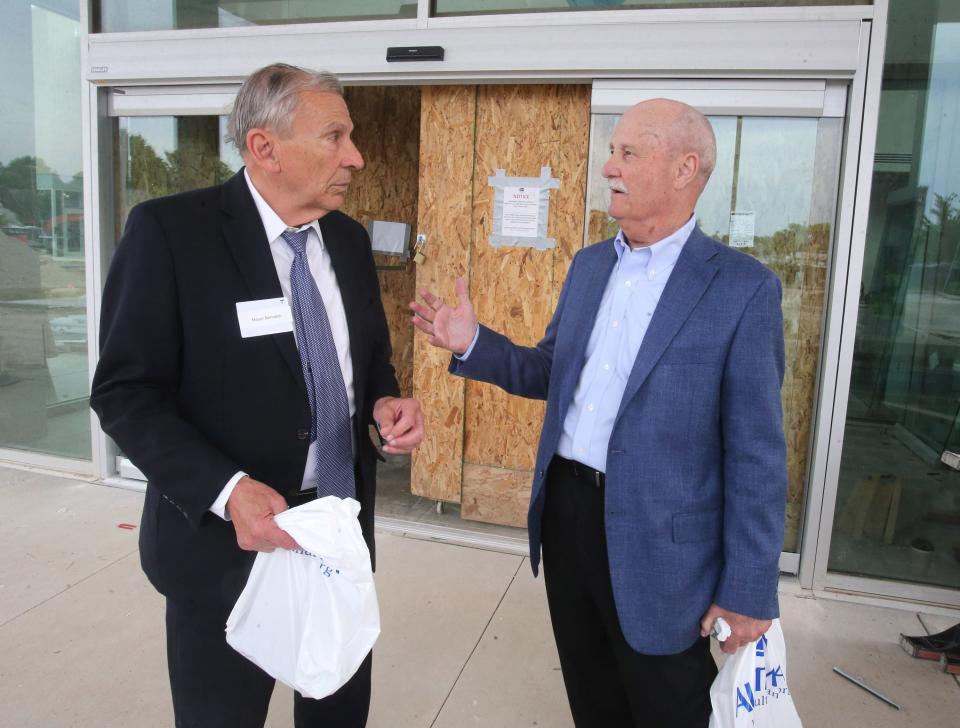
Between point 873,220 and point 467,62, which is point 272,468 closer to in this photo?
point 467,62

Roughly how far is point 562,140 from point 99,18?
129 inches

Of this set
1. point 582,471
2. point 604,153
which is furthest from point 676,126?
point 604,153

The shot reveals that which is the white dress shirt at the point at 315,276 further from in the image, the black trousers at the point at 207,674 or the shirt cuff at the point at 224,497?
the black trousers at the point at 207,674

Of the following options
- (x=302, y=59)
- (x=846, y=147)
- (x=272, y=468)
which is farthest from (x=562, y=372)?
(x=302, y=59)

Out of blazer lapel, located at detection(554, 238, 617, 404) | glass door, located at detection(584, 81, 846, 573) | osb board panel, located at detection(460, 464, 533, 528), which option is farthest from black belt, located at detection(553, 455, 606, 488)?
osb board panel, located at detection(460, 464, 533, 528)

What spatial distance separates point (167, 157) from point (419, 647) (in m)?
3.72

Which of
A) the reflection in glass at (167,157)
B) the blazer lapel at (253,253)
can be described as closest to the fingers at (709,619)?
the blazer lapel at (253,253)

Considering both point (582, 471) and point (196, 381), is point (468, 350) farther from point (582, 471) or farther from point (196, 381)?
point (196, 381)

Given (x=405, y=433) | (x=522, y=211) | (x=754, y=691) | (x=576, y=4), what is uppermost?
(x=576, y=4)

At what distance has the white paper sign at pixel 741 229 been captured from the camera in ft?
12.6

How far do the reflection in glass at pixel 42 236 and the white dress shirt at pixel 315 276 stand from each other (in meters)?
3.97

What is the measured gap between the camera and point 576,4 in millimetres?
3855

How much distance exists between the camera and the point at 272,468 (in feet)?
5.95

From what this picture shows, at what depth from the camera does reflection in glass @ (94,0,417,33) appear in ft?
13.8
